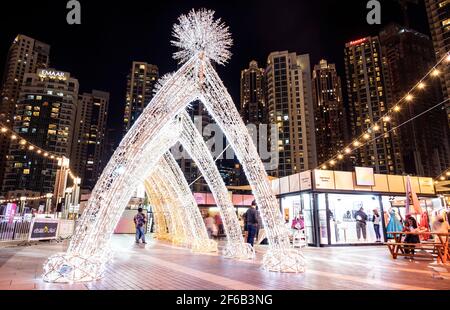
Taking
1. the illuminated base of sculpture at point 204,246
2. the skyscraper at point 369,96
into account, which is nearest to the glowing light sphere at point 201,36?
the illuminated base of sculpture at point 204,246

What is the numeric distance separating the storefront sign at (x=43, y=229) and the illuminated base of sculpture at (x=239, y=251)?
31.3 ft

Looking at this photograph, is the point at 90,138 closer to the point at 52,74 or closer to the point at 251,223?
the point at 52,74

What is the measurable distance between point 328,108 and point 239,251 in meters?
120

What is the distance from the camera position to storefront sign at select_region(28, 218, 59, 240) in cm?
1354

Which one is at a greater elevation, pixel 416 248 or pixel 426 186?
pixel 426 186

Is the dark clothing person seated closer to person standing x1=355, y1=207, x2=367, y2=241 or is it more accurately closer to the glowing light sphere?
person standing x1=355, y1=207, x2=367, y2=241

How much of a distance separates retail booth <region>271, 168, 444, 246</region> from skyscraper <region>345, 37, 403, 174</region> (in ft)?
260

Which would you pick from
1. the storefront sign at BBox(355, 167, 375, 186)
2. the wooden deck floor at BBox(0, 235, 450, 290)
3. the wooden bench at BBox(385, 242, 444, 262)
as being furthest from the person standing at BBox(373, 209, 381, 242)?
the wooden deck floor at BBox(0, 235, 450, 290)

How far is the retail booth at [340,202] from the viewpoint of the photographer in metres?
15.5

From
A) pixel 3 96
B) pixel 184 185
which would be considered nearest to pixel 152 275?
pixel 184 185

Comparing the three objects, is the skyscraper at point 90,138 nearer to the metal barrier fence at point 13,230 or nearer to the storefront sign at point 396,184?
the metal barrier fence at point 13,230

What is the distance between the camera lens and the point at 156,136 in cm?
671

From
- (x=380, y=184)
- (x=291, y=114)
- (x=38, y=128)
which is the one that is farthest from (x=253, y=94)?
(x=380, y=184)
